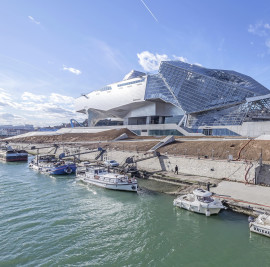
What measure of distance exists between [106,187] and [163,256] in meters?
15.8

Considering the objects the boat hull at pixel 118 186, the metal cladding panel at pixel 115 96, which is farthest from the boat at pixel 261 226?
the metal cladding panel at pixel 115 96

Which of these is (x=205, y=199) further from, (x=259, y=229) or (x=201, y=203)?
(x=259, y=229)

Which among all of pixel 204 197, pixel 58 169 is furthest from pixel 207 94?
pixel 204 197

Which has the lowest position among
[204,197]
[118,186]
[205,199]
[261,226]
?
[118,186]

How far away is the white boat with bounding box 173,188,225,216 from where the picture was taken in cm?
1853

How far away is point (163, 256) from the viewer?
1295cm

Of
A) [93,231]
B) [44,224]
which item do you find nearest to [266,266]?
[93,231]

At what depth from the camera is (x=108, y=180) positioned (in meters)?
27.7

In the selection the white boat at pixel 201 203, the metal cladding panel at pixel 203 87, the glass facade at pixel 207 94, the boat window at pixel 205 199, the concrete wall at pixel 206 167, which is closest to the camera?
the white boat at pixel 201 203

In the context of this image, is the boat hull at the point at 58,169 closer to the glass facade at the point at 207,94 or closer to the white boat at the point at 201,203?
the white boat at the point at 201,203

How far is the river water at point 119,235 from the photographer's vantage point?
12.6 meters

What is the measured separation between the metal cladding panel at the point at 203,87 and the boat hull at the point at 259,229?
162ft

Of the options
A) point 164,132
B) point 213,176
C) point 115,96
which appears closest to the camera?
point 213,176

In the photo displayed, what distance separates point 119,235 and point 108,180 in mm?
12721
